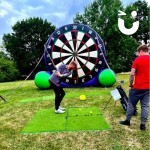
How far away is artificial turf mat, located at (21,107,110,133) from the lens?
23.6ft

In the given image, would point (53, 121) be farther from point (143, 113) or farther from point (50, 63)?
point (50, 63)

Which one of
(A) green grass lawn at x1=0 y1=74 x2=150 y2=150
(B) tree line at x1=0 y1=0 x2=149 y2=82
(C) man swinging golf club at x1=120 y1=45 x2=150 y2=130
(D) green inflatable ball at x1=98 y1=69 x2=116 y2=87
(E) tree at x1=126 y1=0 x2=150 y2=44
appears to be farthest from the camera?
(E) tree at x1=126 y1=0 x2=150 y2=44

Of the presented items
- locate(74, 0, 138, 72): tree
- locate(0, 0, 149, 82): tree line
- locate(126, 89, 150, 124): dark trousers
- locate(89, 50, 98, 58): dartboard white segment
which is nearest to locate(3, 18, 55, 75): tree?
locate(0, 0, 149, 82): tree line

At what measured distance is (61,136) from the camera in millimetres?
6656

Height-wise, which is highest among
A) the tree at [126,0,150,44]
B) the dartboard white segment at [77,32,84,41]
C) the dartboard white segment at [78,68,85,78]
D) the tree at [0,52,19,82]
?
the tree at [126,0,150,44]

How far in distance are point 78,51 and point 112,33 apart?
25.3 meters

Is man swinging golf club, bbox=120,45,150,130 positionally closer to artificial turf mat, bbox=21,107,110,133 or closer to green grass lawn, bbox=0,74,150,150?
green grass lawn, bbox=0,74,150,150

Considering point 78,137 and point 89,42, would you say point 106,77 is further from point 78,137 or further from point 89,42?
point 78,137

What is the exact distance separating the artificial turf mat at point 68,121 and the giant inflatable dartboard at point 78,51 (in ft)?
17.4

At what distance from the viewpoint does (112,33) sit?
38.9 meters

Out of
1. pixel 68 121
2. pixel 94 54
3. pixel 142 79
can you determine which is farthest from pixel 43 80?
pixel 142 79

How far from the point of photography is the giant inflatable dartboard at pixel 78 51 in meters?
14.4

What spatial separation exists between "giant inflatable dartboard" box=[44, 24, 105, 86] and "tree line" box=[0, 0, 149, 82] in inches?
932

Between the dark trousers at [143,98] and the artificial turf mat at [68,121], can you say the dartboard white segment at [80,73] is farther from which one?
the dark trousers at [143,98]
